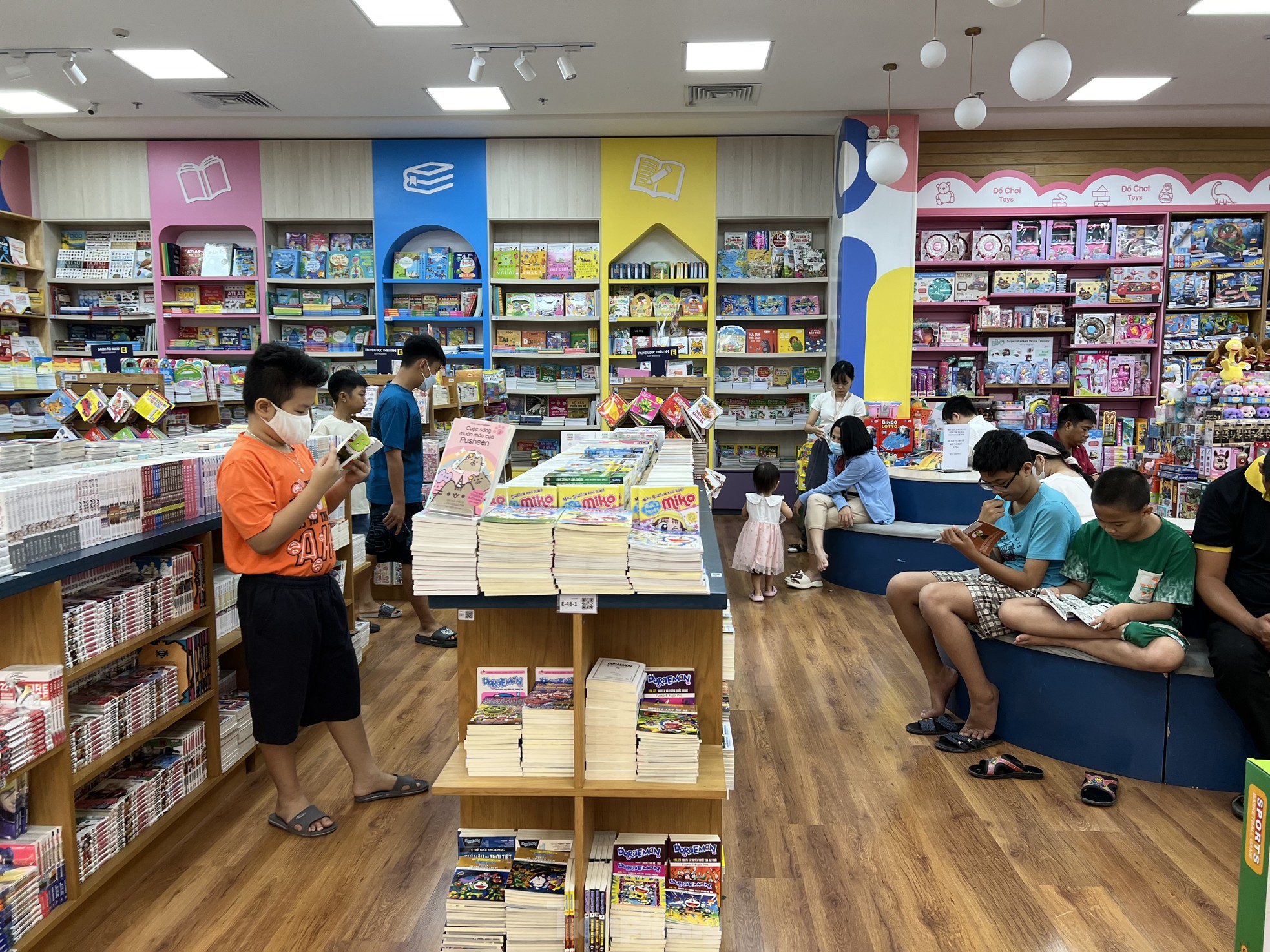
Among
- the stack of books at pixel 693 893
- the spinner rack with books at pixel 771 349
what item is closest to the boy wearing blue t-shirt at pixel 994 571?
the stack of books at pixel 693 893

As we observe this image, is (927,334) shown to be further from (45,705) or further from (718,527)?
(45,705)

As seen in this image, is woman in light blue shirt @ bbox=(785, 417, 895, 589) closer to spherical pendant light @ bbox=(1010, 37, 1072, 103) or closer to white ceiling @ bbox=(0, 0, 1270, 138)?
spherical pendant light @ bbox=(1010, 37, 1072, 103)

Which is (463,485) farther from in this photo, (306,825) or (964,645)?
(964,645)

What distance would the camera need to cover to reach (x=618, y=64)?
6.31 metres

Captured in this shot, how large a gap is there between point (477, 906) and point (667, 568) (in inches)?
36.7

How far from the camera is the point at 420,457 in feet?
14.9

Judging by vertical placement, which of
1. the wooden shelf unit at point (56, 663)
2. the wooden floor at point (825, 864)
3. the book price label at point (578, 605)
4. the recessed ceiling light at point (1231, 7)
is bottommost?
the wooden floor at point (825, 864)

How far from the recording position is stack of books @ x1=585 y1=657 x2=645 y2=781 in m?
1.95

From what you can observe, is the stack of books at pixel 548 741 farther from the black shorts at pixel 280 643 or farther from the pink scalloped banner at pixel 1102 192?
the pink scalloped banner at pixel 1102 192

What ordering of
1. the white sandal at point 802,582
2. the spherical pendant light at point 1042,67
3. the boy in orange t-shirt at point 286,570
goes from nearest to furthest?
the boy in orange t-shirt at point 286,570 < the spherical pendant light at point 1042,67 < the white sandal at point 802,582

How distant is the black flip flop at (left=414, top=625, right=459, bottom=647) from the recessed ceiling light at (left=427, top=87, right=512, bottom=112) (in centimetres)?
468

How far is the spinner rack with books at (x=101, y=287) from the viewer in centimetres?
843

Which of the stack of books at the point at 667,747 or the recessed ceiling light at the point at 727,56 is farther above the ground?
the recessed ceiling light at the point at 727,56

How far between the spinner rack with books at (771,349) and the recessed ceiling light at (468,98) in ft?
7.96
